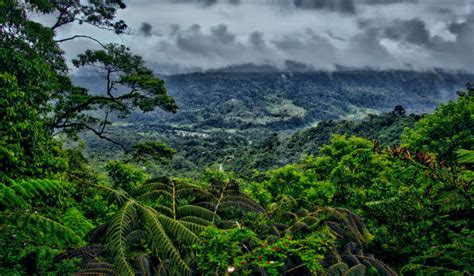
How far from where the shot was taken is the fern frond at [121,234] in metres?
2.57

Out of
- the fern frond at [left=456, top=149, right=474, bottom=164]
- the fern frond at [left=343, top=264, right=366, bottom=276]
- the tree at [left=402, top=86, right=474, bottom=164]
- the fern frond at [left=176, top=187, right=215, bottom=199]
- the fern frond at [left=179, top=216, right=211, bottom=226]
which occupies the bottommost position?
the tree at [left=402, top=86, right=474, bottom=164]

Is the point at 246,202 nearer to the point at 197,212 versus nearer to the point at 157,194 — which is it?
the point at 197,212

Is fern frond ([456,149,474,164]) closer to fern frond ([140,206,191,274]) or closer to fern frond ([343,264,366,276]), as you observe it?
fern frond ([343,264,366,276])

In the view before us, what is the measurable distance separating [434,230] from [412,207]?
1091mm

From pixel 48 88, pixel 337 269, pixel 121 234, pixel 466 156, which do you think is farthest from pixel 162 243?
pixel 48 88

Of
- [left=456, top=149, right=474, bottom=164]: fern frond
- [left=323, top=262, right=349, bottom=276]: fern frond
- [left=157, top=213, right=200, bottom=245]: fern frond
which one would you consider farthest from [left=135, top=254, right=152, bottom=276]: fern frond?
[left=456, top=149, right=474, bottom=164]: fern frond

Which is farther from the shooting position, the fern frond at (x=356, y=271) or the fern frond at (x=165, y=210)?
the fern frond at (x=165, y=210)

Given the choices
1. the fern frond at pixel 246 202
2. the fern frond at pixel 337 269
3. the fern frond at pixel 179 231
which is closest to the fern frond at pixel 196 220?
the fern frond at pixel 179 231

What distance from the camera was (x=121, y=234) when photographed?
2832 millimetres

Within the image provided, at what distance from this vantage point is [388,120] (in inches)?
4395

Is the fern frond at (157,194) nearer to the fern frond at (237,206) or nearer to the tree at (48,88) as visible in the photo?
the fern frond at (237,206)

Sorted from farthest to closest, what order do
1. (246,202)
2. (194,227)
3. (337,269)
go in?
1. (246,202)
2. (194,227)
3. (337,269)

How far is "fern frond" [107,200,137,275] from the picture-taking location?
2568mm

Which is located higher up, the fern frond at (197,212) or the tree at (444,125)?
the fern frond at (197,212)
